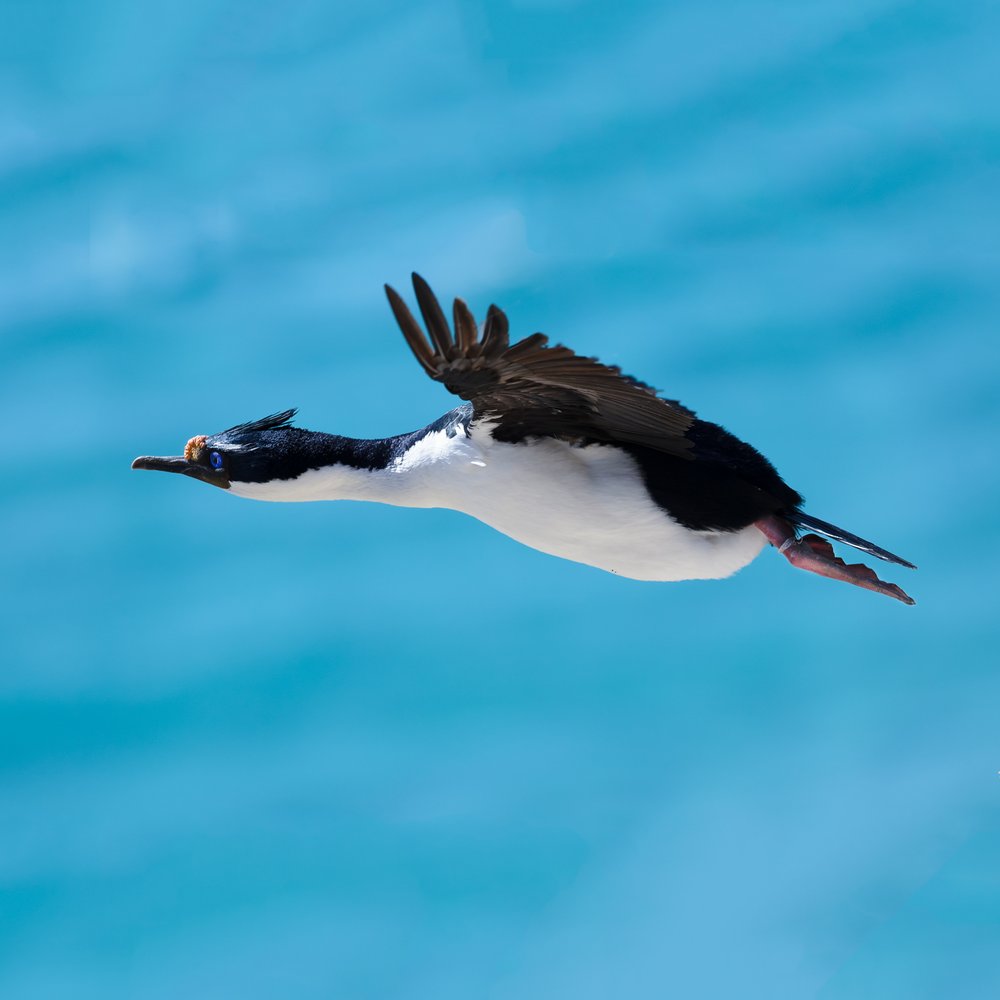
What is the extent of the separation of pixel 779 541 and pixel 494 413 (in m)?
0.73

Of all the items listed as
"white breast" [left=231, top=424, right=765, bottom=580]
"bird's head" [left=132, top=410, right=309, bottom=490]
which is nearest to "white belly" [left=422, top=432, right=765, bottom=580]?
"white breast" [left=231, top=424, right=765, bottom=580]

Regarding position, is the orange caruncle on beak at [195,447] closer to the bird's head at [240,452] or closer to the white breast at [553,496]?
the bird's head at [240,452]

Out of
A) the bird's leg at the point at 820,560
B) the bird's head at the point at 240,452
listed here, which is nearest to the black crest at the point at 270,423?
the bird's head at the point at 240,452

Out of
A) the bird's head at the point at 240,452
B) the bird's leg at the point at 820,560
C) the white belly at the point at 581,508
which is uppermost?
the bird's head at the point at 240,452

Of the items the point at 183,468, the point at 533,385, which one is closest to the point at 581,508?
the point at 533,385

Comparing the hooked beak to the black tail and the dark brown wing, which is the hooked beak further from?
the black tail

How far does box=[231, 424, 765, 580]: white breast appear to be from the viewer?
318 cm

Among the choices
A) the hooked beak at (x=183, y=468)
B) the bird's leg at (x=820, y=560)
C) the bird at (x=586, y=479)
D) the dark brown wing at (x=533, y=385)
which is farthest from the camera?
the hooked beak at (x=183, y=468)

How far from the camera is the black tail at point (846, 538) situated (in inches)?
130

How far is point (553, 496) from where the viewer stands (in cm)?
321

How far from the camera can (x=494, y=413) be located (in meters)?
3.04

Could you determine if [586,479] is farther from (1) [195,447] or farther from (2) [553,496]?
(1) [195,447]

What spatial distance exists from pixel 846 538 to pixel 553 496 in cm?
65

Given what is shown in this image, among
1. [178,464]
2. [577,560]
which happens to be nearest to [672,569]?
[577,560]
